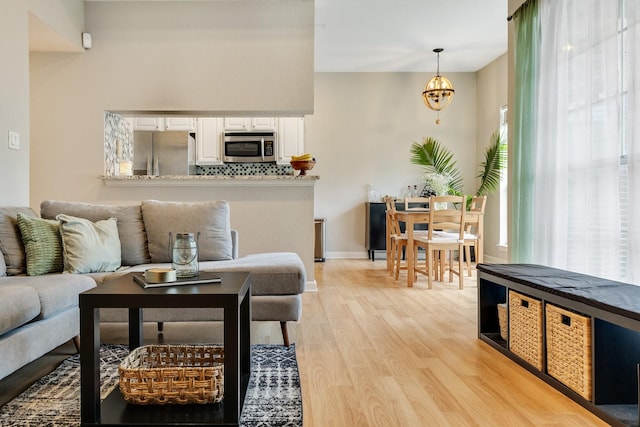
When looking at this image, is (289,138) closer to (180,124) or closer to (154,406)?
(180,124)

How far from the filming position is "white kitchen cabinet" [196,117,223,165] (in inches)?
246

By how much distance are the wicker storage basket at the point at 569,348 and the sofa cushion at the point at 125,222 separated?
2.44 meters

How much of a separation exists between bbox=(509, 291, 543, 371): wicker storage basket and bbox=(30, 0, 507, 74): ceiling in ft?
11.1

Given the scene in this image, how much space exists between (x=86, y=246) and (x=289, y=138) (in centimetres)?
393

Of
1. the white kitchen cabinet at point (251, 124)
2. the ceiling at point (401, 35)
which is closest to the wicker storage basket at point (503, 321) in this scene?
the ceiling at point (401, 35)

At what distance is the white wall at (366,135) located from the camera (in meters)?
6.94

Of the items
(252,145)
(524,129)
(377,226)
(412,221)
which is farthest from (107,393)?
(377,226)

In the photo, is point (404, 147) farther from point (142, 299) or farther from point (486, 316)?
point (142, 299)

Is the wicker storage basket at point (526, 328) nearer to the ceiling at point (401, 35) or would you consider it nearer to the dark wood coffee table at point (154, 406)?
the dark wood coffee table at point (154, 406)

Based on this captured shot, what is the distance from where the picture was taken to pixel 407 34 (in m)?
5.43

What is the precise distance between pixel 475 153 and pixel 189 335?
561 centimetres

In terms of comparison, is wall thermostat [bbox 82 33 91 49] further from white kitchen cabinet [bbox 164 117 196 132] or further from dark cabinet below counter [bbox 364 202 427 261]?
dark cabinet below counter [bbox 364 202 427 261]

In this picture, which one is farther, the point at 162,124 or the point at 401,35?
the point at 162,124

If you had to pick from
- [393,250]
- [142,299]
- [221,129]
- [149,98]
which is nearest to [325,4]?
[149,98]
